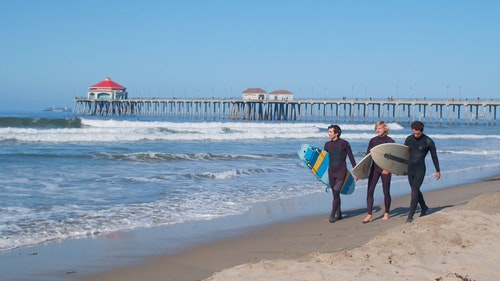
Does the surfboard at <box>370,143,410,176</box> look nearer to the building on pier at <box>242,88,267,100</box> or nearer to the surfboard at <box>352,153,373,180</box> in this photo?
the surfboard at <box>352,153,373,180</box>

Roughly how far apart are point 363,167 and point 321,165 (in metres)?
0.73

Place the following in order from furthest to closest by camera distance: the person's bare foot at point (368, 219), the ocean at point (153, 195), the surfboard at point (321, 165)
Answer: the surfboard at point (321, 165) < the person's bare foot at point (368, 219) < the ocean at point (153, 195)

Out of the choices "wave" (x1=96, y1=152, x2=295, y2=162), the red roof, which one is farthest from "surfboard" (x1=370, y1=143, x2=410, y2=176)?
the red roof

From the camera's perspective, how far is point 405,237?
17.7ft

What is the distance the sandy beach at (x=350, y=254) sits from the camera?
4.32 m

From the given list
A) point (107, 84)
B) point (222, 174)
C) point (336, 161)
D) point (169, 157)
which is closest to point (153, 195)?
point (222, 174)

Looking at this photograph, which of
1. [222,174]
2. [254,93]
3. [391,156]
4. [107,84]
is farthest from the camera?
[107,84]

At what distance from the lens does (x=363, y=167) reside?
745cm

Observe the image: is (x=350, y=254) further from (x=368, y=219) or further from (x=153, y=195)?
(x=153, y=195)

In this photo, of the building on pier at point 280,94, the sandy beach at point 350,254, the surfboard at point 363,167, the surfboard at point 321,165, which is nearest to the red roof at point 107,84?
the building on pier at point 280,94

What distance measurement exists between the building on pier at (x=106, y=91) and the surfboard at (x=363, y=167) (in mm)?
75074

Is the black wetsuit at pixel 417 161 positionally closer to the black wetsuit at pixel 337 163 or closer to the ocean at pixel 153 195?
the black wetsuit at pixel 337 163

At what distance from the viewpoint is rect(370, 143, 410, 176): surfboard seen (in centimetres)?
714

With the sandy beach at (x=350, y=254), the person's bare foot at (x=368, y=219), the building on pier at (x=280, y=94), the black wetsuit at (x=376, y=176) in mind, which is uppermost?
the building on pier at (x=280, y=94)
